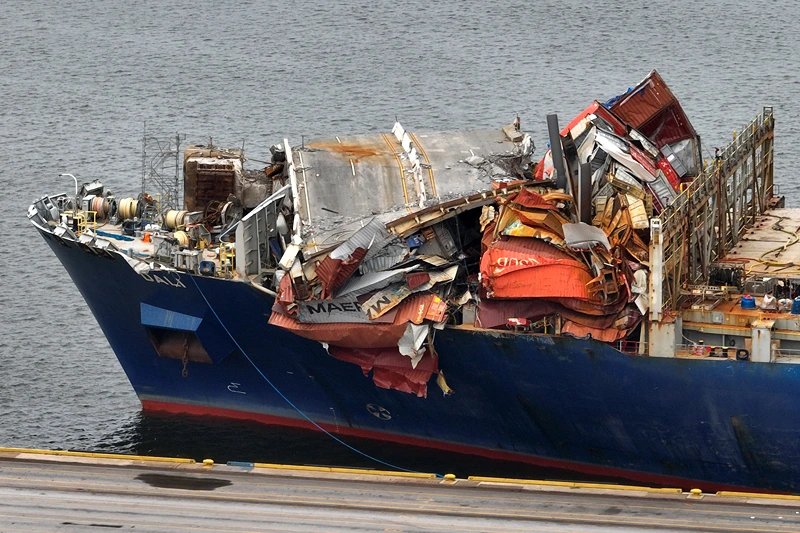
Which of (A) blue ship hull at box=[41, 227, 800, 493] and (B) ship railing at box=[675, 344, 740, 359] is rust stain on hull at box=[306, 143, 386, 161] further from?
(B) ship railing at box=[675, 344, 740, 359]

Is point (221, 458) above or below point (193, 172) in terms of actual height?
below

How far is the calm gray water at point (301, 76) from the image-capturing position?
375 feet

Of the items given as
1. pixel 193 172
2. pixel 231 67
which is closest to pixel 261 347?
pixel 193 172

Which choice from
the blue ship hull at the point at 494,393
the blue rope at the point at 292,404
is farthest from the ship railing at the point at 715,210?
the blue rope at the point at 292,404

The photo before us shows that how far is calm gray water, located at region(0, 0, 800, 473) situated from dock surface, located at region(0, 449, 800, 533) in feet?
83.2

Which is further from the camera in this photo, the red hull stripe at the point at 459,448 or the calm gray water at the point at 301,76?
the calm gray water at the point at 301,76

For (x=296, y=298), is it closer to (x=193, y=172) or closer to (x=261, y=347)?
(x=261, y=347)

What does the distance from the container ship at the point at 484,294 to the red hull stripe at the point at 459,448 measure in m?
0.09

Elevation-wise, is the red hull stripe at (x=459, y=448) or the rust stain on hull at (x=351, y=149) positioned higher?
the rust stain on hull at (x=351, y=149)

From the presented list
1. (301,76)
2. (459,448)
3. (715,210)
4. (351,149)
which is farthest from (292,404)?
(301,76)

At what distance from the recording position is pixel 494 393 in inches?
2793

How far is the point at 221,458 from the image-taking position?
75375mm

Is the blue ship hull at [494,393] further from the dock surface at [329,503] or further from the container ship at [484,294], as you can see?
the dock surface at [329,503]

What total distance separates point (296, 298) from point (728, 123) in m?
63.9
